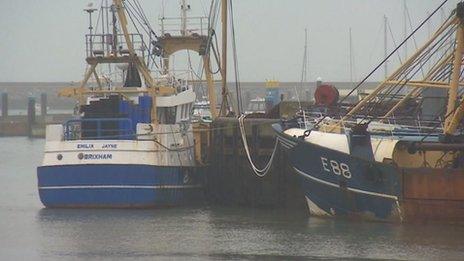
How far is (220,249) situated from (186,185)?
9.21m

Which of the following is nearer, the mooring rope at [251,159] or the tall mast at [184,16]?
the mooring rope at [251,159]

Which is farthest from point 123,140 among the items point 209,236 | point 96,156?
point 209,236

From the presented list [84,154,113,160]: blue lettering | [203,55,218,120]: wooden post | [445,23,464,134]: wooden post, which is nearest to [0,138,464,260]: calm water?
[84,154,113,160]: blue lettering

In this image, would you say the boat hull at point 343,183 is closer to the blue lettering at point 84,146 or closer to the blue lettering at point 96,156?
the blue lettering at point 96,156

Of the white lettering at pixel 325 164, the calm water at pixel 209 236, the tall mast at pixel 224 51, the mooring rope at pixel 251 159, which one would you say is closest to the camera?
the calm water at pixel 209 236

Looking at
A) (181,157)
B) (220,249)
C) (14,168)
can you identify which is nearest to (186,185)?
(181,157)

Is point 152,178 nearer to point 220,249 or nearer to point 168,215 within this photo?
point 168,215

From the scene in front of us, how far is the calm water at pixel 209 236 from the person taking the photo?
22.7m

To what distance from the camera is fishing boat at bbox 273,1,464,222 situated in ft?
80.9

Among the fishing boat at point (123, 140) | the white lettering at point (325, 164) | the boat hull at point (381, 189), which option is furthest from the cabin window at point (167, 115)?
the white lettering at point (325, 164)

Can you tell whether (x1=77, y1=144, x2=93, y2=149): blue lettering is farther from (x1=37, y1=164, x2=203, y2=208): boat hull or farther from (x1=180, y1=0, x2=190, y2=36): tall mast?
(x1=180, y1=0, x2=190, y2=36): tall mast

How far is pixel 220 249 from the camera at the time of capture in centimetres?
2342

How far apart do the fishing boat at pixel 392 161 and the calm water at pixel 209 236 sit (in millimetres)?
475

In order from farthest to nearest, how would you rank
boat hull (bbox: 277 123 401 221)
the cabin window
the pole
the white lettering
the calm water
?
1. the pole
2. the cabin window
3. the white lettering
4. boat hull (bbox: 277 123 401 221)
5. the calm water
